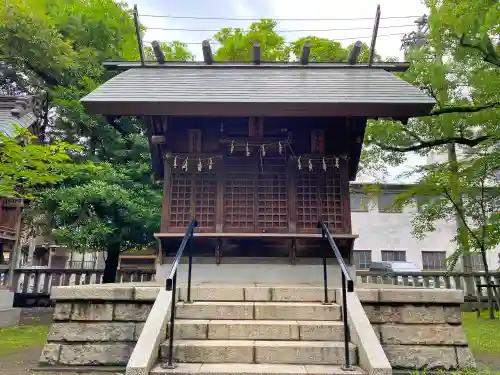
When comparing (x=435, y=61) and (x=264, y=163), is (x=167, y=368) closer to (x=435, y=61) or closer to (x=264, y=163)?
(x=264, y=163)

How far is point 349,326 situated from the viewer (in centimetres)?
409

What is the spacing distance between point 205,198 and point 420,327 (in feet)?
14.0

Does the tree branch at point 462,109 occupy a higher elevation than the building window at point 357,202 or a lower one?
higher

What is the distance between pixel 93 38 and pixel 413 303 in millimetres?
12364

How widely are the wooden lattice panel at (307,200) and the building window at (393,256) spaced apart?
1757cm

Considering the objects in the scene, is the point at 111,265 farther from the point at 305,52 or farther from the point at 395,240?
the point at 395,240

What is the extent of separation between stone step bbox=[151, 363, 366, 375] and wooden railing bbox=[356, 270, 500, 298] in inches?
325

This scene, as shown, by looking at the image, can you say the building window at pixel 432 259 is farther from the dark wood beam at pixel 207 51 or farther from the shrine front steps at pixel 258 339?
the shrine front steps at pixel 258 339

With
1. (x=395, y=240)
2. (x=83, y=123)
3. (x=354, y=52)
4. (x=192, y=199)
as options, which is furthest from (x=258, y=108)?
(x=395, y=240)

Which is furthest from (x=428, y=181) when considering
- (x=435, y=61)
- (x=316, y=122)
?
(x=316, y=122)

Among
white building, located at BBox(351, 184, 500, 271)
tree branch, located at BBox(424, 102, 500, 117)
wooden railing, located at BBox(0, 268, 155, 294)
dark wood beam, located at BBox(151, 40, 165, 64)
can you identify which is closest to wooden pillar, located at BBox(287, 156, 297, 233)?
dark wood beam, located at BBox(151, 40, 165, 64)

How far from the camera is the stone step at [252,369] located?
3.42 meters

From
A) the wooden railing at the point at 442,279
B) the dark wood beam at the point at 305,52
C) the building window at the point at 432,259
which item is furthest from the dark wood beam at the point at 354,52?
the building window at the point at 432,259

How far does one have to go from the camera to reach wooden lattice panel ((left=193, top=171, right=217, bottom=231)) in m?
6.83
